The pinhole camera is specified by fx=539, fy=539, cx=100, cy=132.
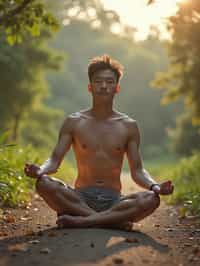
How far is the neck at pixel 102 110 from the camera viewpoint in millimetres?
5477

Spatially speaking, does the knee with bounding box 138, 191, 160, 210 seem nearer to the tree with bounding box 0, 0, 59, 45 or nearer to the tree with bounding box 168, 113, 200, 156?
the tree with bounding box 0, 0, 59, 45

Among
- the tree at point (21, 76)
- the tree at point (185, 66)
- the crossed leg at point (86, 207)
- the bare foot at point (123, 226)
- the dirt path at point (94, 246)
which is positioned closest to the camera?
the dirt path at point (94, 246)

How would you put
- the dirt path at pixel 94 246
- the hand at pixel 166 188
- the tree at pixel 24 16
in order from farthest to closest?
the tree at pixel 24 16, the hand at pixel 166 188, the dirt path at pixel 94 246

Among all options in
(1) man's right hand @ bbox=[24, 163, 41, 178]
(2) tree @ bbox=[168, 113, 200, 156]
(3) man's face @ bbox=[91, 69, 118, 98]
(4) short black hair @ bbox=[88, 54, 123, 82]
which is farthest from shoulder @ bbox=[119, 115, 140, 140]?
(2) tree @ bbox=[168, 113, 200, 156]

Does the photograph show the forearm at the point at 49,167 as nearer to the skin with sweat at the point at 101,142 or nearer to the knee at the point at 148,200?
the skin with sweat at the point at 101,142

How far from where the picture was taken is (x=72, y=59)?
6044cm

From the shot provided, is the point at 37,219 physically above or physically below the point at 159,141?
above

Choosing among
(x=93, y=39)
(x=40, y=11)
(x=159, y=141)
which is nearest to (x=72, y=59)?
(x=93, y=39)

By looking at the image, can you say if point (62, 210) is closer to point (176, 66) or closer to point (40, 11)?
point (40, 11)

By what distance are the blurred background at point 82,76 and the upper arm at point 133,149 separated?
1929 millimetres

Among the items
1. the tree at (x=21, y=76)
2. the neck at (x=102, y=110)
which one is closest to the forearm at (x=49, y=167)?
the neck at (x=102, y=110)

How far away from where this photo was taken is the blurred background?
8.55m

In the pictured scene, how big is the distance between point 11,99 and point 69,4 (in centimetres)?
3858

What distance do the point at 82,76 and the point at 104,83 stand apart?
54701 millimetres
